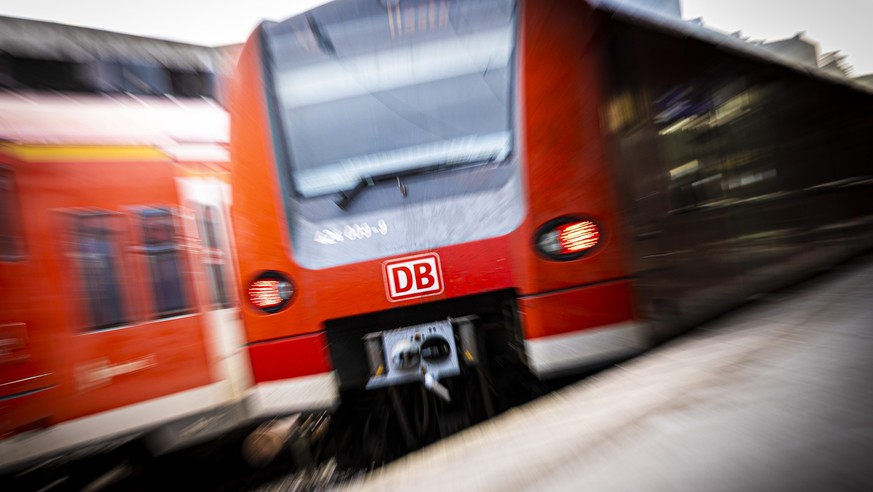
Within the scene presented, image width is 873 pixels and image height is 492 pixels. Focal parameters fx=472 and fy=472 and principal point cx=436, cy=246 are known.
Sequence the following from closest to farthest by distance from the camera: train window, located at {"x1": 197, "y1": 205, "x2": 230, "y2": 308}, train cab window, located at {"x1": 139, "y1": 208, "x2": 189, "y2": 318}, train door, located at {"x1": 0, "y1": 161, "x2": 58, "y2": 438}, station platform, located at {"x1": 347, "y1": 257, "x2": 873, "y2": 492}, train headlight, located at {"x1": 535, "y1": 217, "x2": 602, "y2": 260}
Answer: station platform, located at {"x1": 347, "y1": 257, "x2": 873, "y2": 492}
train headlight, located at {"x1": 535, "y1": 217, "x2": 602, "y2": 260}
train door, located at {"x1": 0, "y1": 161, "x2": 58, "y2": 438}
train cab window, located at {"x1": 139, "y1": 208, "x2": 189, "y2": 318}
train window, located at {"x1": 197, "y1": 205, "x2": 230, "y2": 308}

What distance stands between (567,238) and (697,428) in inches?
36.3

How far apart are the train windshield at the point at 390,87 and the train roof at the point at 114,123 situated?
0.47 m

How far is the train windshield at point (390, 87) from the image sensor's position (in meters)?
2.30

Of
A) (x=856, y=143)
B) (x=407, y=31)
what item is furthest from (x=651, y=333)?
(x=856, y=143)

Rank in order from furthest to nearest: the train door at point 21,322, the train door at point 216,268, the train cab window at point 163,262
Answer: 1. the train door at point 216,268
2. the train cab window at point 163,262
3. the train door at point 21,322

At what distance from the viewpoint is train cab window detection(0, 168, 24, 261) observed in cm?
276

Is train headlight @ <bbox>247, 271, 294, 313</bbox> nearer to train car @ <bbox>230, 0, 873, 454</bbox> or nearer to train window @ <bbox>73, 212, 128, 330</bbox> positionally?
train car @ <bbox>230, 0, 873, 454</bbox>

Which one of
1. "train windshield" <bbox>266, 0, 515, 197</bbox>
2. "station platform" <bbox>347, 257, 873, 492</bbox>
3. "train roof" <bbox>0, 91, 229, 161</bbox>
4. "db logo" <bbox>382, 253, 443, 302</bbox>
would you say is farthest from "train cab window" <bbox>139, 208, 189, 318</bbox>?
"station platform" <bbox>347, 257, 873, 492</bbox>

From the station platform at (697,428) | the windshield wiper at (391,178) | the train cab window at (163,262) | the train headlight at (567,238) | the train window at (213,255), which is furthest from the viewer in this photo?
the train window at (213,255)

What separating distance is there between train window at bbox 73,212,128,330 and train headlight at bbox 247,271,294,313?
1414 mm

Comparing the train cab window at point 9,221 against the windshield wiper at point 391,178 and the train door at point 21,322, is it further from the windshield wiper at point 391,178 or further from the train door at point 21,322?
the windshield wiper at point 391,178

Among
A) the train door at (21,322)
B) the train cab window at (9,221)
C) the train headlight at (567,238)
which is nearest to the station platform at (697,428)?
the train headlight at (567,238)

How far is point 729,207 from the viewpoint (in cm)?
356

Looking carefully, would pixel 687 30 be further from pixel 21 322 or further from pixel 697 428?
pixel 21 322
